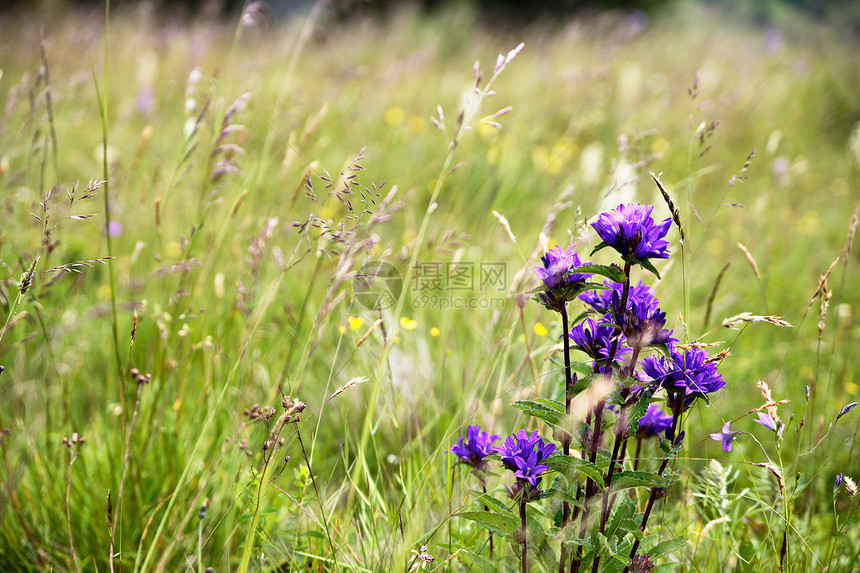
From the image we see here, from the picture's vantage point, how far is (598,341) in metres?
0.88

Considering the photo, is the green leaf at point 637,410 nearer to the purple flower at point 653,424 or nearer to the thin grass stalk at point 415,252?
the purple flower at point 653,424

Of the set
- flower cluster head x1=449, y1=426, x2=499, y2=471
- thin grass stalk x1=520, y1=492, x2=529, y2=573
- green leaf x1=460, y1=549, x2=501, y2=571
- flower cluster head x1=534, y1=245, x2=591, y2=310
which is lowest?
green leaf x1=460, y1=549, x2=501, y2=571

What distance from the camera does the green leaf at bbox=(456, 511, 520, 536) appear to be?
842mm

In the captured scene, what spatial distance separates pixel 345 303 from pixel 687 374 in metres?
1.28

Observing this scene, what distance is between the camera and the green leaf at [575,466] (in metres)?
0.78

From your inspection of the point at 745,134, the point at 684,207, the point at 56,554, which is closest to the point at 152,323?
the point at 56,554

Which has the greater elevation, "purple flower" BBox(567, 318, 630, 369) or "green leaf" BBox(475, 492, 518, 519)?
"purple flower" BBox(567, 318, 630, 369)

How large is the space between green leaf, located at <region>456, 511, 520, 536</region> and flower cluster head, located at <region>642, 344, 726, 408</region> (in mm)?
311

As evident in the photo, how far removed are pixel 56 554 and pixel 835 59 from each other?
8.68 m

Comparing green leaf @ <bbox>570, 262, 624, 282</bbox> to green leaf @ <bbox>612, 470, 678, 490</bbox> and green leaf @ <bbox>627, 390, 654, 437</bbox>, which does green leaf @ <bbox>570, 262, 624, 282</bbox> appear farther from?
green leaf @ <bbox>612, 470, 678, 490</bbox>

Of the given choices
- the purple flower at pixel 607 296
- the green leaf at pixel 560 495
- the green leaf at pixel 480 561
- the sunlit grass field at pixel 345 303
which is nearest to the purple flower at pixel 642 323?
the purple flower at pixel 607 296

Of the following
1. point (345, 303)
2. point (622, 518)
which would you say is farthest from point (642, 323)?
Result: point (345, 303)

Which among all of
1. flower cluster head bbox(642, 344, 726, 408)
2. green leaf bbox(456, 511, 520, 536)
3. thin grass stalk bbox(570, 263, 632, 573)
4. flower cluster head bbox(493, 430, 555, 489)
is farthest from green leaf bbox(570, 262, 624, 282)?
green leaf bbox(456, 511, 520, 536)

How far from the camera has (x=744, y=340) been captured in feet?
7.05
